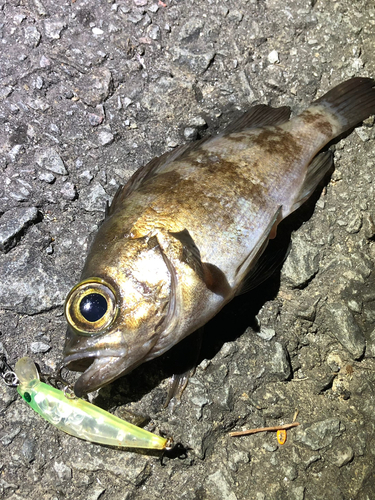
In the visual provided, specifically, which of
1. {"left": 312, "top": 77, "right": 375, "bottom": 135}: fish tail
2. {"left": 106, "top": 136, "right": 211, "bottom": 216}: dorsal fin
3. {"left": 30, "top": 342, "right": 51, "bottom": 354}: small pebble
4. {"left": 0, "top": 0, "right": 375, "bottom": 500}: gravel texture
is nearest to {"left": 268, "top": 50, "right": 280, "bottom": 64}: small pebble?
{"left": 0, "top": 0, "right": 375, "bottom": 500}: gravel texture

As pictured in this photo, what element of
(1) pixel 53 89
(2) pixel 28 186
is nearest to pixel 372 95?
(1) pixel 53 89

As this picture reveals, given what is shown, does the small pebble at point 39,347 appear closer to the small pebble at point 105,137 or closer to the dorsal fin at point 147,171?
the dorsal fin at point 147,171

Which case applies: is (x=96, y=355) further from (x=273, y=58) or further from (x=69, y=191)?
(x=273, y=58)

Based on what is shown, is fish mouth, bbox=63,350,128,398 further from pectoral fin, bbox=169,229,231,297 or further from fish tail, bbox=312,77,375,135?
fish tail, bbox=312,77,375,135

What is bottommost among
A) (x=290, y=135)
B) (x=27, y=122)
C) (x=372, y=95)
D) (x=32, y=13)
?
(x=372, y=95)

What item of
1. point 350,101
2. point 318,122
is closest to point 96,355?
point 318,122

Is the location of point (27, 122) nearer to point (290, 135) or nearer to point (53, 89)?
point (53, 89)
